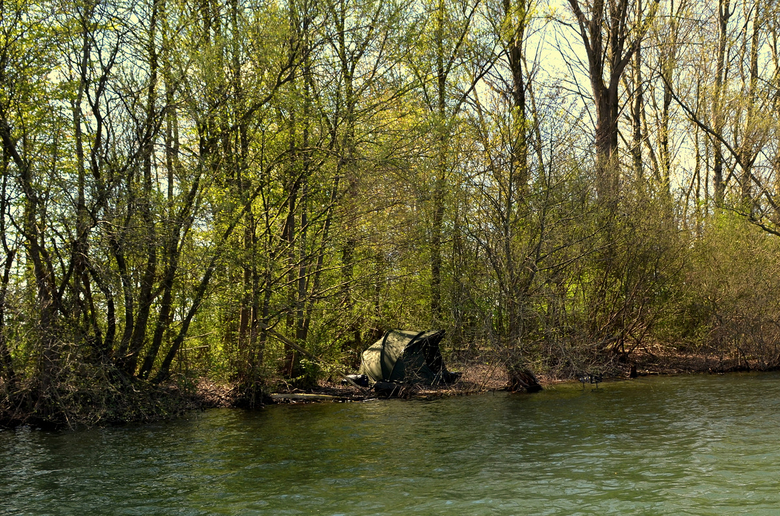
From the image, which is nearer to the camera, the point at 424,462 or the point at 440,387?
the point at 424,462

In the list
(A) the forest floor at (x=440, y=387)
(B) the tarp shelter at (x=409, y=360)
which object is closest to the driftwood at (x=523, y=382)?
(A) the forest floor at (x=440, y=387)

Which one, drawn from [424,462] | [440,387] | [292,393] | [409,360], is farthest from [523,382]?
[424,462]

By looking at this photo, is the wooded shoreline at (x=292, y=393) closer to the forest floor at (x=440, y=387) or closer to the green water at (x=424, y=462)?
the forest floor at (x=440, y=387)

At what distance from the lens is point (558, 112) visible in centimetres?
1916

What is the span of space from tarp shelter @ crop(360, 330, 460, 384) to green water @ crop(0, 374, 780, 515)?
2.77m

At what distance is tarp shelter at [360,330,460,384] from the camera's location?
64.5ft

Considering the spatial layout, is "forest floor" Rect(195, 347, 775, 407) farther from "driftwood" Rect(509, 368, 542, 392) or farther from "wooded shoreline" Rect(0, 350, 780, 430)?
"driftwood" Rect(509, 368, 542, 392)

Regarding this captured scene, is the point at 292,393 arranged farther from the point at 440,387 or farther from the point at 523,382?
the point at 523,382

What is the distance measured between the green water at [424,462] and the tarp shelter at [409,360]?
2768 millimetres

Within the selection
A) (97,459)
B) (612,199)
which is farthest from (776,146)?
(97,459)

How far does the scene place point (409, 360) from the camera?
19641 millimetres

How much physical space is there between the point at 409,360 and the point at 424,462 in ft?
28.7

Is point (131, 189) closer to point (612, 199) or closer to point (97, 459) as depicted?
point (97, 459)

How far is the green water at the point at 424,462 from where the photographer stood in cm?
853
